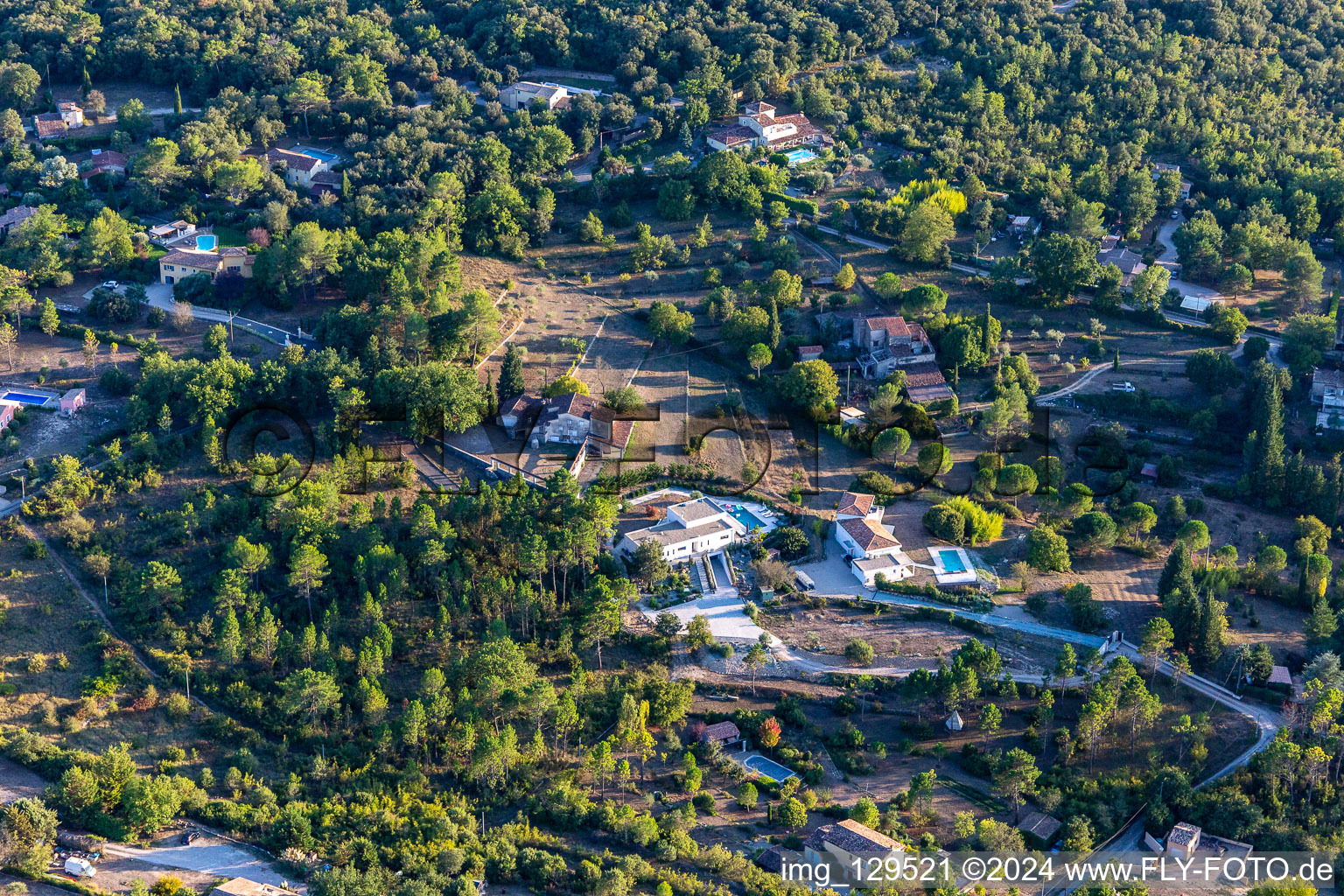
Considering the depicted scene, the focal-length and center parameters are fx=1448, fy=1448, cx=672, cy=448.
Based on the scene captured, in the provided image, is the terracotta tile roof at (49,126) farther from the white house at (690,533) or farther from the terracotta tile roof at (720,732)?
the terracotta tile roof at (720,732)

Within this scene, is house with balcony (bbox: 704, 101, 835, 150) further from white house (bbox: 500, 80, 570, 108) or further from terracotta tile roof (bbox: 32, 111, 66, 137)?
terracotta tile roof (bbox: 32, 111, 66, 137)

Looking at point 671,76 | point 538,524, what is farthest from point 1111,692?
point 671,76

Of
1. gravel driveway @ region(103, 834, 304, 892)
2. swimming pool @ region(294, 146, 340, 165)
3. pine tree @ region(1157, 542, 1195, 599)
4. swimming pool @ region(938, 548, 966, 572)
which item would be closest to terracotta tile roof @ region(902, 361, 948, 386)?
swimming pool @ region(938, 548, 966, 572)

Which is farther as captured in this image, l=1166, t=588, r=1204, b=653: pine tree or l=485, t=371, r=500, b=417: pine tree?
l=485, t=371, r=500, b=417: pine tree

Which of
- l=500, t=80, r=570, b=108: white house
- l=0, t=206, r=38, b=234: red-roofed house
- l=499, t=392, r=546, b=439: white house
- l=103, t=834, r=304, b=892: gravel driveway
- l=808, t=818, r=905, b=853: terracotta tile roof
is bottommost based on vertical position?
l=103, t=834, r=304, b=892: gravel driveway

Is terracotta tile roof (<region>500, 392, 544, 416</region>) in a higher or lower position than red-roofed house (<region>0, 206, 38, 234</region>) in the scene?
lower

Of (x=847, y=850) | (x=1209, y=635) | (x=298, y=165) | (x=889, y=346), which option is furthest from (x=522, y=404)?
(x=1209, y=635)

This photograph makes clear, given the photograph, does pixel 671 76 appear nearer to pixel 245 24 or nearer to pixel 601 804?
pixel 245 24

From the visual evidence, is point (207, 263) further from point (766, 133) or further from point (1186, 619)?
point (1186, 619)
